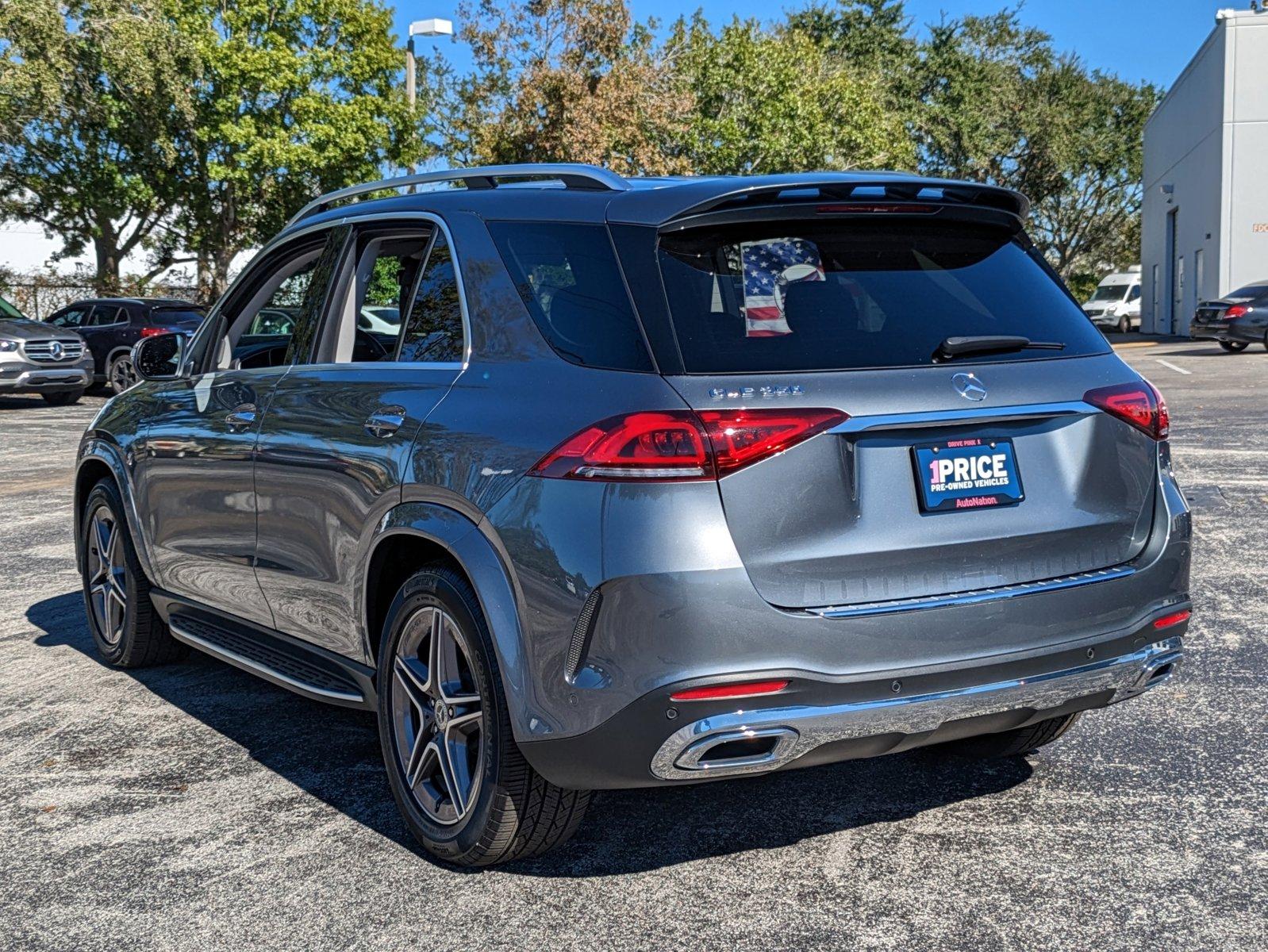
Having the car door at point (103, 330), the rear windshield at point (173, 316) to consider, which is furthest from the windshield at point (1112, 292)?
the car door at point (103, 330)

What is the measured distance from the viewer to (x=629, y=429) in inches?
134

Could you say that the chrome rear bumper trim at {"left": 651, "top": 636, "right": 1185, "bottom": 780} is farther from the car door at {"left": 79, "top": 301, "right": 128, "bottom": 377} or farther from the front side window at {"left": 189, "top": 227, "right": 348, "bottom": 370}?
the car door at {"left": 79, "top": 301, "right": 128, "bottom": 377}

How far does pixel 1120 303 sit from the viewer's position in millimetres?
52656

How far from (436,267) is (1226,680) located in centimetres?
343

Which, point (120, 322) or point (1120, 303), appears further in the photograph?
point (1120, 303)

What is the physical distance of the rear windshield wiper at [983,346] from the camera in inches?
146

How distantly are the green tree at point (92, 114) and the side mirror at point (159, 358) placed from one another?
2956 centimetres

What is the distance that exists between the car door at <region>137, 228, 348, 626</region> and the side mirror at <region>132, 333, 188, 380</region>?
0.14 meters

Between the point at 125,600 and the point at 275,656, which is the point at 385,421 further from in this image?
the point at 125,600

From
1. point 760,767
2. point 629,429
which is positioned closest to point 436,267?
point 629,429

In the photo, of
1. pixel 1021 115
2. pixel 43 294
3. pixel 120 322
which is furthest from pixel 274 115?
pixel 1021 115

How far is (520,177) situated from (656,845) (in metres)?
1.90

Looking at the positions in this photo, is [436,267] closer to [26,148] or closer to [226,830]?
[226,830]

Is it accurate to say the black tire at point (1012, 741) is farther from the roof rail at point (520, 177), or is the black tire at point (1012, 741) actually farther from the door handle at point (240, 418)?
the door handle at point (240, 418)
